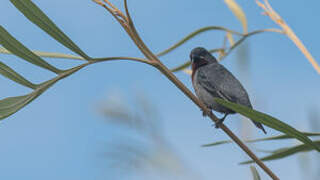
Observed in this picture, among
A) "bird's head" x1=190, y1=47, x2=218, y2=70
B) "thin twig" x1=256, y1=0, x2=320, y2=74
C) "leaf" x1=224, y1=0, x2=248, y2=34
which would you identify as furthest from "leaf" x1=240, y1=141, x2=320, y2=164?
"bird's head" x1=190, y1=47, x2=218, y2=70

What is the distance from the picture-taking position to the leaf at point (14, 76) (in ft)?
5.12

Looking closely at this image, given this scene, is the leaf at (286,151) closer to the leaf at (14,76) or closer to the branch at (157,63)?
the branch at (157,63)

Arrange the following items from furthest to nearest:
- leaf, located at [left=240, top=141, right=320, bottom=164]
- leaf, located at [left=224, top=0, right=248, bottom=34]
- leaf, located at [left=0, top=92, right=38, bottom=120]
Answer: leaf, located at [left=224, top=0, right=248, bottom=34], leaf, located at [left=240, top=141, right=320, bottom=164], leaf, located at [left=0, top=92, right=38, bottom=120]

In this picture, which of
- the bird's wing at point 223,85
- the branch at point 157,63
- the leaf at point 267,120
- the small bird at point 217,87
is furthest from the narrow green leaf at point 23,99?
the bird's wing at point 223,85

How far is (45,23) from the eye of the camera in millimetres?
1560

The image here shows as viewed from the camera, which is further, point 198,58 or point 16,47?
point 198,58

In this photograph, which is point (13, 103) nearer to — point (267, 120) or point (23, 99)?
point (23, 99)

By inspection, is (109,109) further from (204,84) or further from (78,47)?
(78,47)

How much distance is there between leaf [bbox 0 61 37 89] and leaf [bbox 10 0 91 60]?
0.17m

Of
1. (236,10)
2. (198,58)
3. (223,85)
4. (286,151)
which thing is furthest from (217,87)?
(286,151)

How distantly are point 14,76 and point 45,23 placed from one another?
0.21 m

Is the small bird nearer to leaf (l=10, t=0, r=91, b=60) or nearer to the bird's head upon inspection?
the bird's head

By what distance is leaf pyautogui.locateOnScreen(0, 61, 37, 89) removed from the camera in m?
1.56

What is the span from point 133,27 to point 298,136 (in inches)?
24.8
